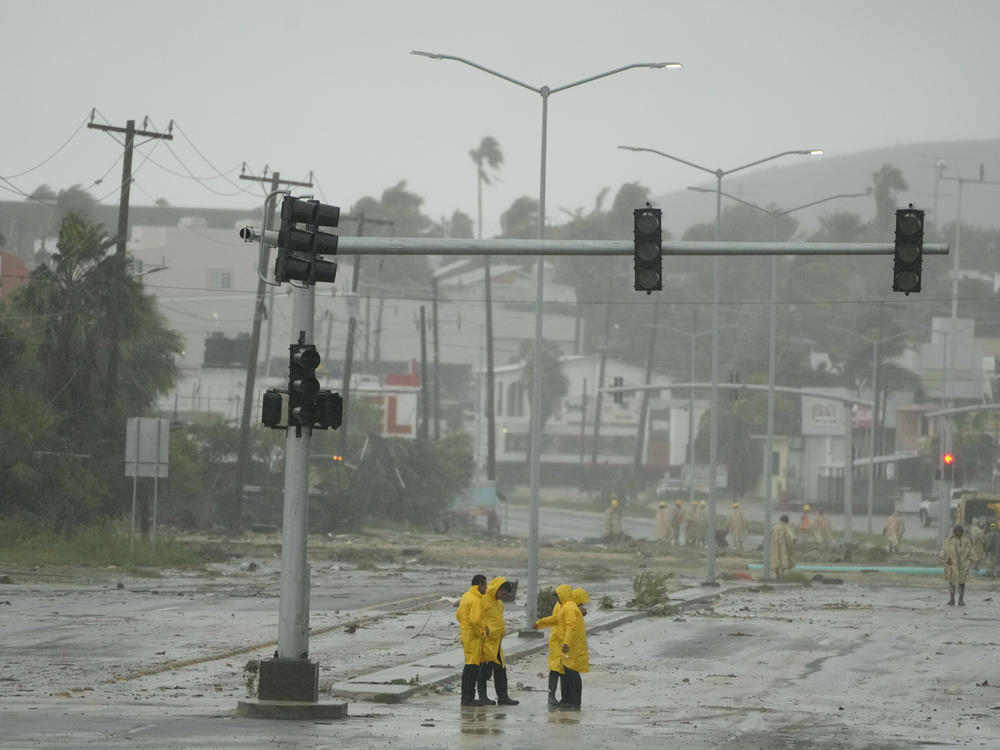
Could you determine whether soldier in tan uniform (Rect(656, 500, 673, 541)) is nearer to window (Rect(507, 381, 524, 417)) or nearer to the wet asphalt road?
the wet asphalt road

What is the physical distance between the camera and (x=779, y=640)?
25422 millimetres

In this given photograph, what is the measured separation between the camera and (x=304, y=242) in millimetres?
16234

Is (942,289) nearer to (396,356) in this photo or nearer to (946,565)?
(396,356)

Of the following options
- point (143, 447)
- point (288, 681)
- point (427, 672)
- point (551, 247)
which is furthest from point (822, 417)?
point (288, 681)

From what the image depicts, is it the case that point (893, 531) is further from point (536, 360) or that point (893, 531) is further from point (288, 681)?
point (288, 681)

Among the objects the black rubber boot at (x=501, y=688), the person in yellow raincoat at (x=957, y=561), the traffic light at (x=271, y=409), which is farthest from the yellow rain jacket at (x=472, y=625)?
the person in yellow raincoat at (x=957, y=561)

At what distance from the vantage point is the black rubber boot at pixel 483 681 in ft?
56.5

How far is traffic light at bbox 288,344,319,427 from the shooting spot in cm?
1648

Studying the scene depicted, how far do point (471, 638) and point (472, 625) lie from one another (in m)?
0.14

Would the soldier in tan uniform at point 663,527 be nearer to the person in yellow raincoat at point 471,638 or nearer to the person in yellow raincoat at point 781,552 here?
the person in yellow raincoat at point 781,552

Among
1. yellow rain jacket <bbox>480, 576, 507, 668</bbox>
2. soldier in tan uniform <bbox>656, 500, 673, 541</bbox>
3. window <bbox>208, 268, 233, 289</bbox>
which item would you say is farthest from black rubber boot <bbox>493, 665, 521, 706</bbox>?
window <bbox>208, 268, 233, 289</bbox>

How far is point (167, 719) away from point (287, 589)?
198 cm

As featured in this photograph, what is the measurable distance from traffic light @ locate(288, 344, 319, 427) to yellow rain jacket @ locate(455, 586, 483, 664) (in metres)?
2.48

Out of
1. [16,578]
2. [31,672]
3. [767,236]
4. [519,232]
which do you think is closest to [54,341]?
[16,578]
